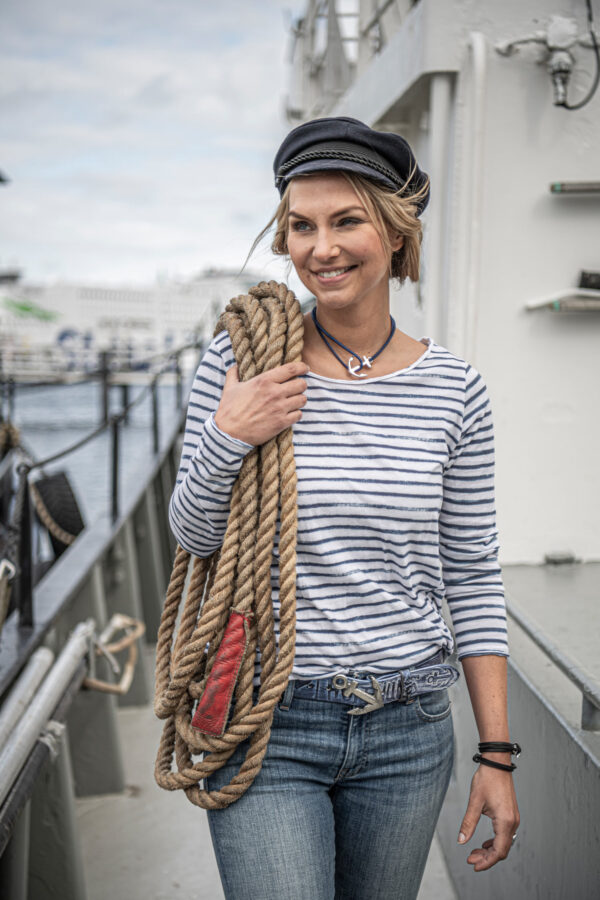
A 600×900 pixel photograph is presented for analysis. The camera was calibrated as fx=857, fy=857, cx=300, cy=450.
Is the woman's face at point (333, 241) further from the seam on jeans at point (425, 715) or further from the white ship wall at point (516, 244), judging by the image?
the white ship wall at point (516, 244)

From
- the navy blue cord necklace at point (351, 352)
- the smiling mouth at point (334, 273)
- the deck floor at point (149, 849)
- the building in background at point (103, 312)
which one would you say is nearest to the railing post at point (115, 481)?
Result: the deck floor at point (149, 849)

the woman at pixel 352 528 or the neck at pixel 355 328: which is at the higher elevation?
the neck at pixel 355 328

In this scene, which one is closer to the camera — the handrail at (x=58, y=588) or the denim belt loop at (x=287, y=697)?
the denim belt loop at (x=287, y=697)

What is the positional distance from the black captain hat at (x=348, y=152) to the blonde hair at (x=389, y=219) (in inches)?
0.7

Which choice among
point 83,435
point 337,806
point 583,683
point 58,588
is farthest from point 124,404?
point 337,806

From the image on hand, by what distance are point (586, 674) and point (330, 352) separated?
0.82m

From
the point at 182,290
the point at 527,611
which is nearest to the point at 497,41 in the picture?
the point at 527,611

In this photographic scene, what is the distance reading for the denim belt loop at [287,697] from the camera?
135 centimetres

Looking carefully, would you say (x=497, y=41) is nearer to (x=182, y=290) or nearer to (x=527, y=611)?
(x=527, y=611)

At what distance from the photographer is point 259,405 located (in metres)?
1.30

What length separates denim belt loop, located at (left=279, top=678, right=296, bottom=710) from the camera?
1352 millimetres

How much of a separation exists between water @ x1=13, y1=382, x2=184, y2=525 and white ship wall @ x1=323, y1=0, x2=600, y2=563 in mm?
2719

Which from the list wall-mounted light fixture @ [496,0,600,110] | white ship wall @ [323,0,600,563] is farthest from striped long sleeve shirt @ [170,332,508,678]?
wall-mounted light fixture @ [496,0,600,110]

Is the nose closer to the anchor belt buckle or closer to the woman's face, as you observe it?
the woman's face
